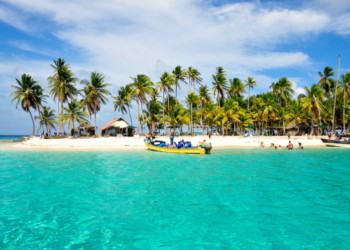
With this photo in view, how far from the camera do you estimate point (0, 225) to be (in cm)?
845

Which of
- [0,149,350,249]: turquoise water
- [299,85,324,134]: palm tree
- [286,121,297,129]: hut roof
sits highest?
[299,85,324,134]: palm tree

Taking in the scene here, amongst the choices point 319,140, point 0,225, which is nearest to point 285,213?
point 0,225

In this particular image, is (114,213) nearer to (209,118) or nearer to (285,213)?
(285,213)

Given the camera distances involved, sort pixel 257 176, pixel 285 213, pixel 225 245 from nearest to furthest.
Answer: pixel 225 245, pixel 285 213, pixel 257 176

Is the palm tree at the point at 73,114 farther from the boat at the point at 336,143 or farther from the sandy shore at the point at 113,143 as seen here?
the boat at the point at 336,143

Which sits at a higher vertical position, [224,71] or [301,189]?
[224,71]

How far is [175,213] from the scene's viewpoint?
955cm

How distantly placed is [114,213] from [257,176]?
1101 cm

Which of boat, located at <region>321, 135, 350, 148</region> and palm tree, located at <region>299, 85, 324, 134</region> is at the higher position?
palm tree, located at <region>299, 85, 324, 134</region>

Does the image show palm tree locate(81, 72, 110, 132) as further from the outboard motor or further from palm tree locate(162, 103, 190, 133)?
the outboard motor

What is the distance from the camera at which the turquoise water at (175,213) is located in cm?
727

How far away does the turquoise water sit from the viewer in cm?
727

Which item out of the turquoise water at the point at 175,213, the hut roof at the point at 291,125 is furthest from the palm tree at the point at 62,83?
the hut roof at the point at 291,125

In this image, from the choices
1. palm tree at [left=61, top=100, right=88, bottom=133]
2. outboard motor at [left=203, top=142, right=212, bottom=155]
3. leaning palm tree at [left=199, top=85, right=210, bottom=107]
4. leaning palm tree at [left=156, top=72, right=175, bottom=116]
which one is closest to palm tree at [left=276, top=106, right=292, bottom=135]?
leaning palm tree at [left=199, top=85, right=210, bottom=107]
